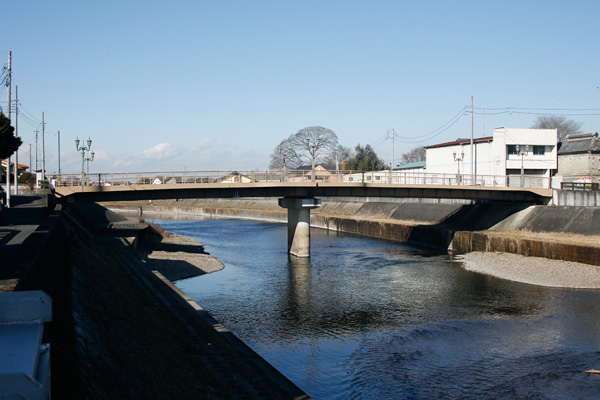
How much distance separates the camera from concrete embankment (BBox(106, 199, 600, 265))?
38.2 m

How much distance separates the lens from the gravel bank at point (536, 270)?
30781 mm

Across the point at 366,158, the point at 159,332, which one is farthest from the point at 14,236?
the point at 366,158

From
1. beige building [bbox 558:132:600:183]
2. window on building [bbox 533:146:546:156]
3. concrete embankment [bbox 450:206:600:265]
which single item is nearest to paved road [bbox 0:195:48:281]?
concrete embankment [bbox 450:206:600:265]

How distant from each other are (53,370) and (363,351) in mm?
13981

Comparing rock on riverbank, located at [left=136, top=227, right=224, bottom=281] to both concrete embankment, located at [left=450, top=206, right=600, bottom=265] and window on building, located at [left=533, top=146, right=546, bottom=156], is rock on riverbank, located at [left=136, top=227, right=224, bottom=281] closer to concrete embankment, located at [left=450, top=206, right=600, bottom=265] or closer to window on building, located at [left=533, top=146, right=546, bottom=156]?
concrete embankment, located at [left=450, top=206, right=600, bottom=265]

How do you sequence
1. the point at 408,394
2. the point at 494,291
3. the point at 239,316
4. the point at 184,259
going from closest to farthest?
the point at 408,394
the point at 239,316
the point at 494,291
the point at 184,259

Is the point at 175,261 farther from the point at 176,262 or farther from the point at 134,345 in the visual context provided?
the point at 134,345

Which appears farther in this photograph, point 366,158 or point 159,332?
point 366,158

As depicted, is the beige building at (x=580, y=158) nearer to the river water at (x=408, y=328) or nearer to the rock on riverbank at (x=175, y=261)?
the river water at (x=408, y=328)

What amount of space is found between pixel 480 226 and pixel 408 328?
107ft

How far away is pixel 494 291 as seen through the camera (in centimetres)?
2964

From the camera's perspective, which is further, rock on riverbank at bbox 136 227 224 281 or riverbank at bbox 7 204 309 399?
rock on riverbank at bbox 136 227 224 281

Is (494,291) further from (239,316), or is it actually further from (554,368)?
(239,316)

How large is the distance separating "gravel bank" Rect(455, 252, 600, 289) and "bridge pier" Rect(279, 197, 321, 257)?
13.2 m
